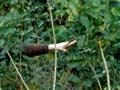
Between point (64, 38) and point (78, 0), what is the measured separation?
1.90 ft

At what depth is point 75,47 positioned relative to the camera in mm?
3029

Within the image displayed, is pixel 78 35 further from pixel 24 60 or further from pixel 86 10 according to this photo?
pixel 24 60

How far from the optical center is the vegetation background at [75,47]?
2.32 m

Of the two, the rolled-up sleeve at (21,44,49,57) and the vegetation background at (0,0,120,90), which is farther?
the rolled-up sleeve at (21,44,49,57)

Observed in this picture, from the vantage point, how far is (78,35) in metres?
2.64

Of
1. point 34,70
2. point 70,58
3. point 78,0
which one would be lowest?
point 34,70

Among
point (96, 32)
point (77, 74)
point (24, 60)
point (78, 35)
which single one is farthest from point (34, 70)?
point (96, 32)

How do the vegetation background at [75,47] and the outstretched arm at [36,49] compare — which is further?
the outstretched arm at [36,49]

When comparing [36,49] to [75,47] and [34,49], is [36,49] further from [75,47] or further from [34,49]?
[75,47]

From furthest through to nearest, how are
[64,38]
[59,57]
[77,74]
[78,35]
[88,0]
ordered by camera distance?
[59,57] → [77,74] → [64,38] → [78,35] → [88,0]

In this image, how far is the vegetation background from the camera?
7.63 feet

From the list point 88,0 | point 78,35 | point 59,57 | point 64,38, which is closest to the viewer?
point 88,0

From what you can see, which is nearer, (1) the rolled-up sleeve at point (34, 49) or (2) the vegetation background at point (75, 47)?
(2) the vegetation background at point (75, 47)

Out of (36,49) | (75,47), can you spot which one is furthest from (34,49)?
(75,47)
